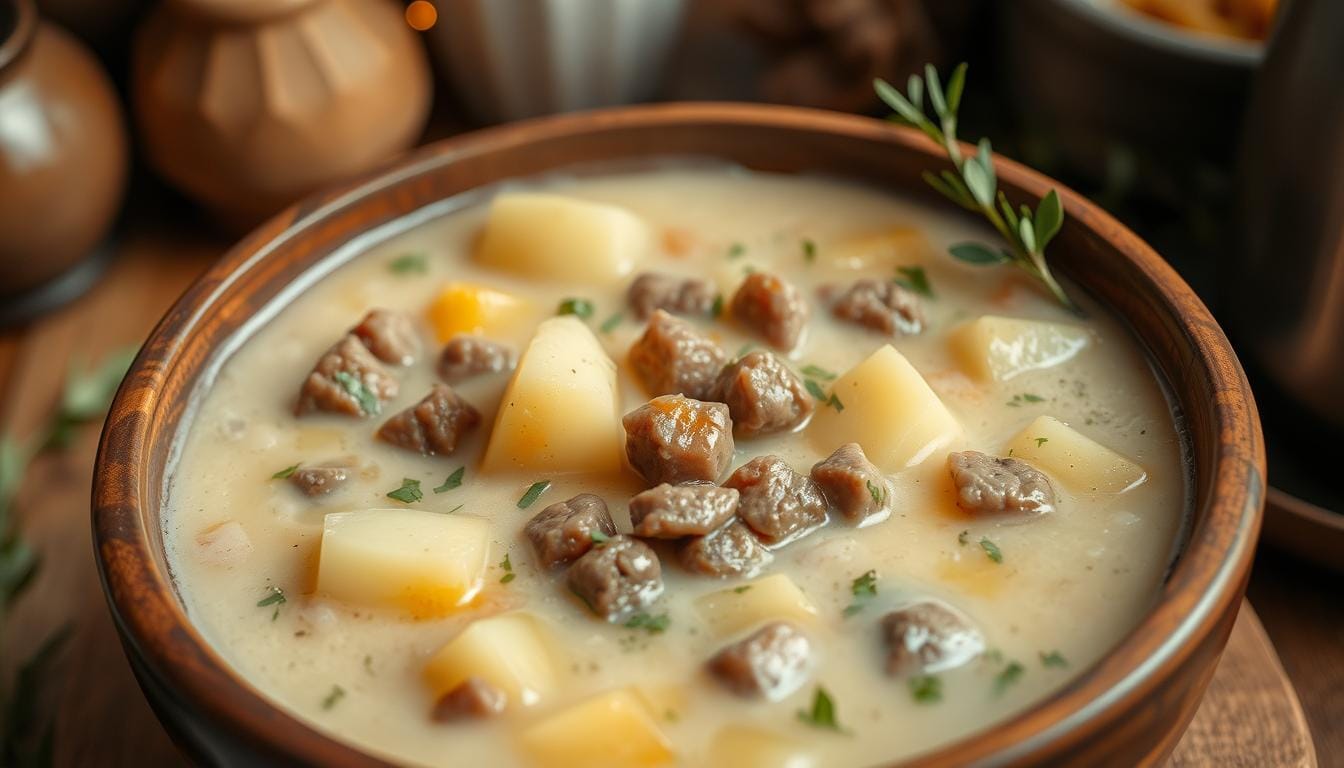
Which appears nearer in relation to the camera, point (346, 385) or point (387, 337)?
point (346, 385)

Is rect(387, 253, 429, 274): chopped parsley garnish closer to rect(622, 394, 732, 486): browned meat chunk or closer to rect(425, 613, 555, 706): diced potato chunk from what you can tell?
rect(622, 394, 732, 486): browned meat chunk

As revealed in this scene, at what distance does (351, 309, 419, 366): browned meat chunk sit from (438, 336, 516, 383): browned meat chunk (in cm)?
9

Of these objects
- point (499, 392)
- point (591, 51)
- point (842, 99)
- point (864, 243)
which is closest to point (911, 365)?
point (864, 243)

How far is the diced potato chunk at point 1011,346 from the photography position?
2670 mm

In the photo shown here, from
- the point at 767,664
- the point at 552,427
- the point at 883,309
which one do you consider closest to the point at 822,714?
the point at 767,664

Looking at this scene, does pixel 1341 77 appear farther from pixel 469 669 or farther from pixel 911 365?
pixel 469 669

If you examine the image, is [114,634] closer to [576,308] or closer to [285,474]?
[285,474]

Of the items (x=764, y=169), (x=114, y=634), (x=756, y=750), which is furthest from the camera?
(x=764, y=169)

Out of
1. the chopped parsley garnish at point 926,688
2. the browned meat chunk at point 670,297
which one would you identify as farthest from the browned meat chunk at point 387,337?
the chopped parsley garnish at point 926,688

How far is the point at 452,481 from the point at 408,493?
3.2 inches

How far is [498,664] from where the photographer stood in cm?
210

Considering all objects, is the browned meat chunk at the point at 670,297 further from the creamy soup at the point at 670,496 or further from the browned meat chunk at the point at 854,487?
the browned meat chunk at the point at 854,487

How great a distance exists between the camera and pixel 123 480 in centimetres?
222

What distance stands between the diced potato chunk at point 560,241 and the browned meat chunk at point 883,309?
0.49 meters
